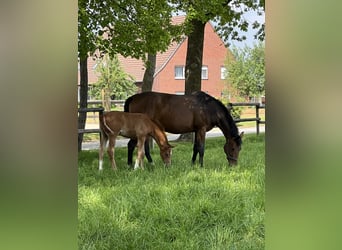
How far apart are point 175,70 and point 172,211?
26147mm

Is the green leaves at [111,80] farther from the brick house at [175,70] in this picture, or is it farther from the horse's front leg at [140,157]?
the horse's front leg at [140,157]

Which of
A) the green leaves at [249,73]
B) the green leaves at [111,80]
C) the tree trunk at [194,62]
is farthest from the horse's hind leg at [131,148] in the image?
the green leaves at [249,73]

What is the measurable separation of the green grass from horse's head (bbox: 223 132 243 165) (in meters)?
1.37

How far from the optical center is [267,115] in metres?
1.11

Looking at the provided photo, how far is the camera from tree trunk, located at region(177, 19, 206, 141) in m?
11.8

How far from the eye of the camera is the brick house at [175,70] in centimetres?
2847

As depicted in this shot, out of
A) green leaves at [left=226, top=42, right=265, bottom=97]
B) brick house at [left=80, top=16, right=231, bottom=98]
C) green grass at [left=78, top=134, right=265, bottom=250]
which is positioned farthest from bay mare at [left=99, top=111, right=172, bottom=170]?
green leaves at [left=226, top=42, right=265, bottom=97]

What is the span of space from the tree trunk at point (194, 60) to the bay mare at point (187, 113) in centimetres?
384

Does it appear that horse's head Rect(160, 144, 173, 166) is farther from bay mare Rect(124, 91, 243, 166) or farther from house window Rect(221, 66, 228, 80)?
house window Rect(221, 66, 228, 80)

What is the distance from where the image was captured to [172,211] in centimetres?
362

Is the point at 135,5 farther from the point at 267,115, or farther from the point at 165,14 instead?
the point at 267,115

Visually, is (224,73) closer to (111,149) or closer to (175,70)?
(175,70)
